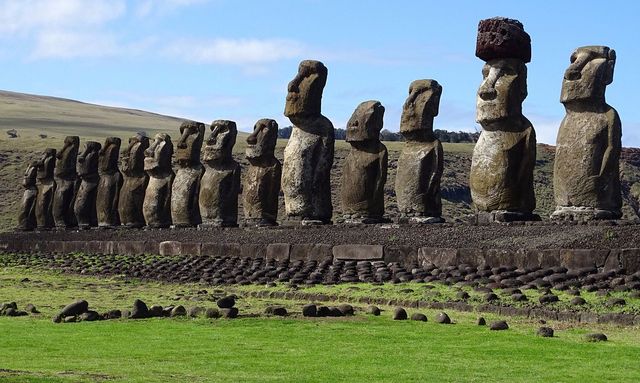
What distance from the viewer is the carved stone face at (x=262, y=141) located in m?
26.2

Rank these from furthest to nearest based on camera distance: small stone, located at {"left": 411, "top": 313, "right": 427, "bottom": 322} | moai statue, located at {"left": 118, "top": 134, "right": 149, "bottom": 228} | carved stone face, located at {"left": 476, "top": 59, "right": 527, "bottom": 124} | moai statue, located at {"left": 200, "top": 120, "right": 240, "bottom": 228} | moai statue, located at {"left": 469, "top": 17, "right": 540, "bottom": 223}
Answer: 1. moai statue, located at {"left": 118, "top": 134, "right": 149, "bottom": 228}
2. moai statue, located at {"left": 200, "top": 120, "right": 240, "bottom": 228}
3. carved stone face, located at {"left": 476, "top": 59, "right": 527, "bottom": 124}
4. moai statue, located at {"left": 469, "top": 17, "right": 540, "bottom": 223}
5. small stone, located at {"left": 411, "top": 313, "right": 427, "bottom": 322}

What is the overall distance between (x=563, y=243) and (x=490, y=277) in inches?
47.7

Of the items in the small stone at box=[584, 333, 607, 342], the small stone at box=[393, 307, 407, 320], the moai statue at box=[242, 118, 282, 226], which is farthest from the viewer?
the moai statue at box=[242, 118, 282, 226]

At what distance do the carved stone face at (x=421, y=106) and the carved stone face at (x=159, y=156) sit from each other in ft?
28.3

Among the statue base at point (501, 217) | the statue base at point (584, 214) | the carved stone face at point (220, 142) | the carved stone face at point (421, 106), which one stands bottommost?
the statue base at point (501, 217)

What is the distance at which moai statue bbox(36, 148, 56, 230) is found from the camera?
34344 millimetres

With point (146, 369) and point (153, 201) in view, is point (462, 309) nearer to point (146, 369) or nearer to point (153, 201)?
point (146, 369)

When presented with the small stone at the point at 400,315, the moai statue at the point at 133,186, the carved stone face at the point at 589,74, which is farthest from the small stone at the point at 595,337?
the moai statue at the point at 133,186

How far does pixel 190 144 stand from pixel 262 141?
3044 millimetres

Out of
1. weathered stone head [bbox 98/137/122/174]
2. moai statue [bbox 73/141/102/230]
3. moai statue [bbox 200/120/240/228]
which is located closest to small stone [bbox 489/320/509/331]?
moai statue [bbox 200/120/240/228]

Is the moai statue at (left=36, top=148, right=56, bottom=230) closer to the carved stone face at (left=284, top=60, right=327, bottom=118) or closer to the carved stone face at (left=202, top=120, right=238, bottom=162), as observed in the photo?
the carved stone face at (left=202, top=120, right=238, bottom=162)

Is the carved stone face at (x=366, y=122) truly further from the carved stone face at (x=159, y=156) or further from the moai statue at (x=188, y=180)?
the carved stone face at (x=159, y=156)

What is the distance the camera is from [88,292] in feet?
62.5

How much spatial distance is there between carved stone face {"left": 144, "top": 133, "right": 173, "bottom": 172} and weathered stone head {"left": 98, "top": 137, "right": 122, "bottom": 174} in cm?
240
